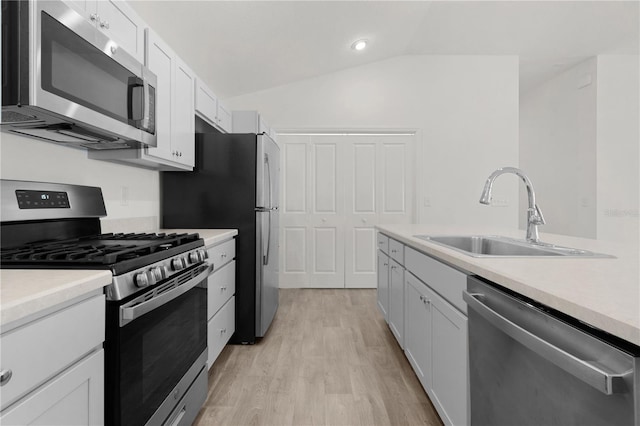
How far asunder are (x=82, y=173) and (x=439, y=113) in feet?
13.4

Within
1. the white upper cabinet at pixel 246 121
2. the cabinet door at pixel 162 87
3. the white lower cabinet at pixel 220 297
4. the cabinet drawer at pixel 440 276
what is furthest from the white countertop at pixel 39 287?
the white upper cabinet at pixel 246 121

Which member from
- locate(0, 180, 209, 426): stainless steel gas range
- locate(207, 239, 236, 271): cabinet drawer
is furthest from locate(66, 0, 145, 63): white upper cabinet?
locate(207, 239, 236, 271): cabinet drawer

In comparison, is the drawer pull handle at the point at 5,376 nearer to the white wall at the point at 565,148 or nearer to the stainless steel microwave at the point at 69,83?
the stainless steel microwave at the point at 69,83

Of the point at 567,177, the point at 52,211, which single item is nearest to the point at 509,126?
the point at 567,177

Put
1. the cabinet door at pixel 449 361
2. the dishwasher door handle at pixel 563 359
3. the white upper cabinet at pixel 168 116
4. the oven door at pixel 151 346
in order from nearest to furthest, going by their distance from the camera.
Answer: the dishwasher door handle at pixel 563 359, the oven door at pixel 151 346, the cabinet door at pixel 449 361, the white upper cabinet at pixel 168 116

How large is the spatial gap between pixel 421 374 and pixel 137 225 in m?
1.99

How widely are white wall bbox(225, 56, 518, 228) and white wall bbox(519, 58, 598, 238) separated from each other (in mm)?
1090

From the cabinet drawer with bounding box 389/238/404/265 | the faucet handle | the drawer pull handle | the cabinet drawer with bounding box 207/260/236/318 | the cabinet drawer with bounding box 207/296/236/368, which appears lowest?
the cabinet drawer with bounding box 207/296/236/368

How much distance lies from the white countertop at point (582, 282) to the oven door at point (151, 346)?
1121 mm

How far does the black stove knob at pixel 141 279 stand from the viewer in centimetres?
110

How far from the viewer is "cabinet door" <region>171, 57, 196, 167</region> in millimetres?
2230

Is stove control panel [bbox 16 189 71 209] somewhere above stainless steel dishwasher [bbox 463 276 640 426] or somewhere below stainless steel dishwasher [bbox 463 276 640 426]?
above

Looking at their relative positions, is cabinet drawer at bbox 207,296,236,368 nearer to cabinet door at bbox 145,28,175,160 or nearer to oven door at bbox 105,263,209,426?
oven door at bbox 105,263,209,426

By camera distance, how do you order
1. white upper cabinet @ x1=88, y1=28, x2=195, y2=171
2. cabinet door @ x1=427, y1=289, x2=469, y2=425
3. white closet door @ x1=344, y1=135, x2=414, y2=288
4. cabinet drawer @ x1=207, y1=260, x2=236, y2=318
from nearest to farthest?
cabinet door @ x1=427, y1=289, x2=469, y2=425 < white upper cabinet @ x1=88, y1=28, x2=195, y2=171 < cabinet drawer @ x1=207, y1=260, x2=236, y2=318 < white closet door @ x1=344, y1=135, x2=414, y2=288
